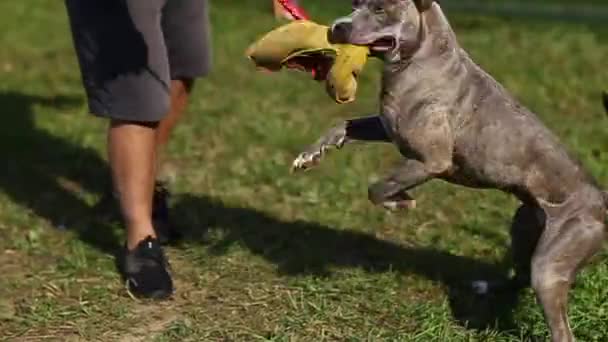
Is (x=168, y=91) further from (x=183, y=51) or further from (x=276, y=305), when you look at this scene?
(x=276, y=305)

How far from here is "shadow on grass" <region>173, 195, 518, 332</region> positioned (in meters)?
A: 4.79

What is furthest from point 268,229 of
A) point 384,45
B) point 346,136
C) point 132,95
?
point 384,45

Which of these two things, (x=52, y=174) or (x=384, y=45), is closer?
(x=384, y=45)

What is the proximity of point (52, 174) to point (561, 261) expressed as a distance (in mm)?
Result: 3292

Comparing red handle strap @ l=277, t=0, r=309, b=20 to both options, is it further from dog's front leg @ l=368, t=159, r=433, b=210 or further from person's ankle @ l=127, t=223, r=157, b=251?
person's ankle @ l=127, t=223, r=157, b=251

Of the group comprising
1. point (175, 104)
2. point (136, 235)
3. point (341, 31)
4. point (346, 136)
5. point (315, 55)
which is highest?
point (341, 31)

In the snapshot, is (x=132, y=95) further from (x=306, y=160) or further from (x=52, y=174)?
(x=52, y=174)

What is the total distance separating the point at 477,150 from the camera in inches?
163

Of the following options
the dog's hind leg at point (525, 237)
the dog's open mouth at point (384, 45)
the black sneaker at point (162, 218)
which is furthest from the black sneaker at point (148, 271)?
the dog's open mouth at point (384, 45)

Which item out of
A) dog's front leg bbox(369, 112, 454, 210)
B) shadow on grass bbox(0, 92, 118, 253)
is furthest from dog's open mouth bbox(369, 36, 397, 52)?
shadow on grass bbox(0, 92, 118, 253)

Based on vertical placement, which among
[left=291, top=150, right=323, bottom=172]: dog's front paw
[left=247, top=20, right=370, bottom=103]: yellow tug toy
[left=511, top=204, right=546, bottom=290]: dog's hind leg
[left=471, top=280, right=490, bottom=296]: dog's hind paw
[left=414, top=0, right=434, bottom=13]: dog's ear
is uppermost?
[left=414, top=0, right=434, bottom=13]: dog's ear

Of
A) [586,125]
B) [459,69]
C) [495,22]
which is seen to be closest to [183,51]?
[459,69]

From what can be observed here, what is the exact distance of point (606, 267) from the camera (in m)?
5.01

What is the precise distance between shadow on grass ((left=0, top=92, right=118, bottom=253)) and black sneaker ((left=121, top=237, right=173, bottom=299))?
429mm
